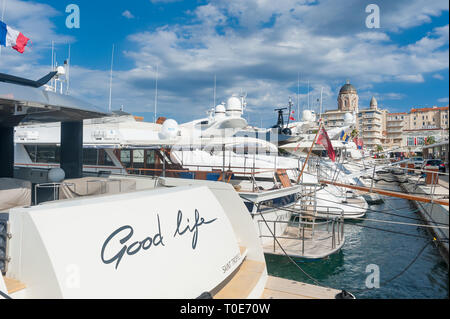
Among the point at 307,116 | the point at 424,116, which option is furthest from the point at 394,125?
the point at 307,116

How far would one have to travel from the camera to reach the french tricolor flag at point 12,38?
6.49m

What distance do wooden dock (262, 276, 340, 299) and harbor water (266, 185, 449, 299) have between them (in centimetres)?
367

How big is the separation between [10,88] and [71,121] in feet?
9.38

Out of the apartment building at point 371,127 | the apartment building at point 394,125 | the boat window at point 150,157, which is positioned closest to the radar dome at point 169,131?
the boat window at point 150,157

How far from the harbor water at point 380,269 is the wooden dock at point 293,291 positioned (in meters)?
3.67

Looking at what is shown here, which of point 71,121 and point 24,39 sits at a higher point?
point 24,39

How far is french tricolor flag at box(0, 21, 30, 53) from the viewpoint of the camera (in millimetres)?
6495

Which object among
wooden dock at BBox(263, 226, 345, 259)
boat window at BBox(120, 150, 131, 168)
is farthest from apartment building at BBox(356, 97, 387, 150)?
boat window at BBox(120, 150, 131, 168)

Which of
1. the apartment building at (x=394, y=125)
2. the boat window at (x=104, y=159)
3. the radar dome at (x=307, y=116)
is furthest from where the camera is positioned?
the apartment building at (x=394, y=125)

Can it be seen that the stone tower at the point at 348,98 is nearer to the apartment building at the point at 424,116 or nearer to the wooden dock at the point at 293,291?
the apartment building at the point at 424,116

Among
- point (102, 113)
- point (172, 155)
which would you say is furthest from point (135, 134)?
point (102, 113)

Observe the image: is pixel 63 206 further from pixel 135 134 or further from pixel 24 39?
pixel 135 134

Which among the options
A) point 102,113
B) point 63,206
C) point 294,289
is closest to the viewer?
point 63,206

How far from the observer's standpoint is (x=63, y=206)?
9.50ft
